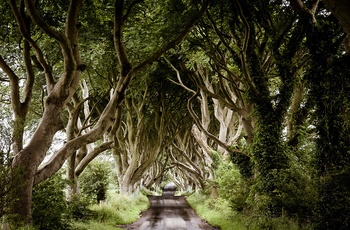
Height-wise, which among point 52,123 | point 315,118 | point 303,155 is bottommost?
point 303,155

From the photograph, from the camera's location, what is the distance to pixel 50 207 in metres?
9.17

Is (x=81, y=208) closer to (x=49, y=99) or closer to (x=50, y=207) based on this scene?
(x=50, y=207)

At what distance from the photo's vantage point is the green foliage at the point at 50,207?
881 centimetres

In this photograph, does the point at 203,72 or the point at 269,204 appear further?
the point at 203,72

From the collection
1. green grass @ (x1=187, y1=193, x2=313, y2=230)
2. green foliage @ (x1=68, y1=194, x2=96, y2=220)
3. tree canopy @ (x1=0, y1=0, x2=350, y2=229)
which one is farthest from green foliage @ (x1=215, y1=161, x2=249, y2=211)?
green foliage @ (x1=68, y1=194, x2=96, y2=220)

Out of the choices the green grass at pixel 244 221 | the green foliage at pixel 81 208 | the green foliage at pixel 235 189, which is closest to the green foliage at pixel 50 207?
the green foliage at pixel 81 208

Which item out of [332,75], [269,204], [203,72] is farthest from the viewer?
[203,72]

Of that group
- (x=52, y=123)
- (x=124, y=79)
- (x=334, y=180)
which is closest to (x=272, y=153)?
(x=334, y=180)

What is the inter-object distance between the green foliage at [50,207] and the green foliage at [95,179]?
746 centimetres

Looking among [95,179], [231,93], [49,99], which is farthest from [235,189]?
[49,99]

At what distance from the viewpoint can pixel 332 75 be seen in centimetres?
841

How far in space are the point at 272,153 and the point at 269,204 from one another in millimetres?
1891

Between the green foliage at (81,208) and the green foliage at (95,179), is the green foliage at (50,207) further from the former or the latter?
the green foliage at (95,179)

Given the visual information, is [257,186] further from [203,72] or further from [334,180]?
[203,72]
